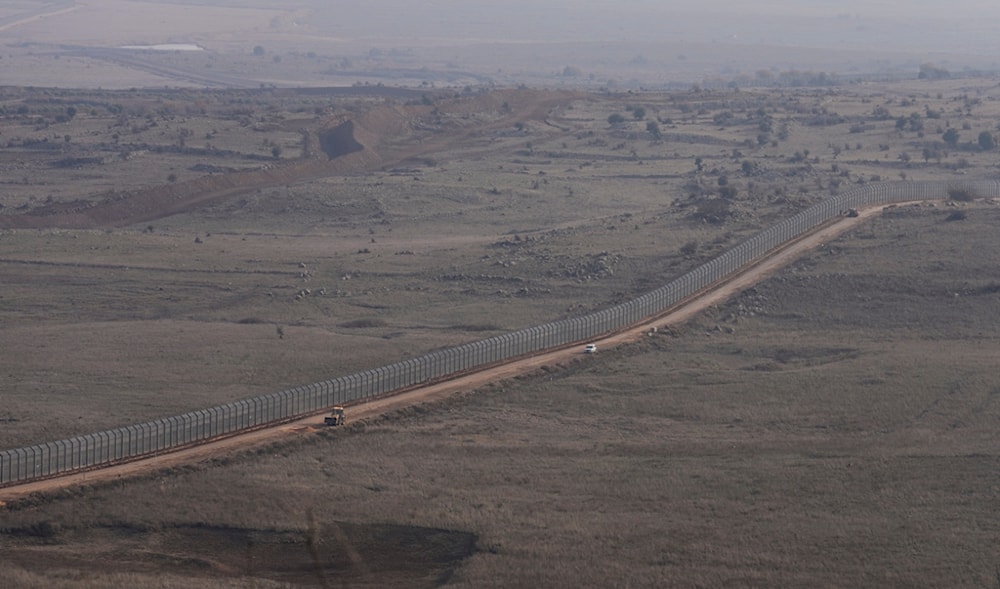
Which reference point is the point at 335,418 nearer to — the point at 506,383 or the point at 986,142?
the point at 506,383

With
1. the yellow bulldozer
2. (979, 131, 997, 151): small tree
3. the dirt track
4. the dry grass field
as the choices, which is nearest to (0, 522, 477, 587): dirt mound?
the dry grass field

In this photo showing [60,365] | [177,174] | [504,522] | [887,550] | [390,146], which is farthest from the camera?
[390,146]

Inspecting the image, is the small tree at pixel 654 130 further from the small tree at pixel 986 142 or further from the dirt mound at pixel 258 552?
the dirt mound at pixel 258 552

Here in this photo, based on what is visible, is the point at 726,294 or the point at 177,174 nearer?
the point at 726,294

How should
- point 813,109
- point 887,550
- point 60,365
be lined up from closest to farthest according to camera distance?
point 887,550 → point 60,365 → point 813,109

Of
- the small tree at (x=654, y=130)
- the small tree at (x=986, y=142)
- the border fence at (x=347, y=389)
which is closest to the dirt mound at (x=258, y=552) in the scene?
the border fence at (x=347, y=389)

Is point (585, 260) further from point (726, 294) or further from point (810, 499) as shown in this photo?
point (810, 499)

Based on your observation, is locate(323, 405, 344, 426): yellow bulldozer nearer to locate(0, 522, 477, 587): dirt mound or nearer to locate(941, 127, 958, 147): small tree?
locate(0, 522, 477, 587): dirt mound

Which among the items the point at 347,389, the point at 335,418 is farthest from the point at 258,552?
the point at 347,389

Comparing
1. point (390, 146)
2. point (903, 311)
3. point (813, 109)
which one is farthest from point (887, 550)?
point (813, 109)
